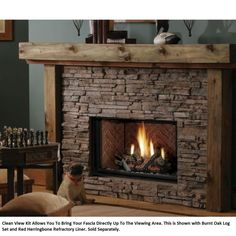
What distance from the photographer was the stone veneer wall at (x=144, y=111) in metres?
5.29

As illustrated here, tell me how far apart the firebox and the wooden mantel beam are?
1.61 ft

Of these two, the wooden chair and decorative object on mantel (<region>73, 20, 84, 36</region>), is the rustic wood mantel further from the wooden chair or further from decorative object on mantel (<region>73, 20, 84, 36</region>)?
the wooden chair

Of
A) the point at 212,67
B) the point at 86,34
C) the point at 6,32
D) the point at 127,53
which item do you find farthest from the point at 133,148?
the point at 6,32

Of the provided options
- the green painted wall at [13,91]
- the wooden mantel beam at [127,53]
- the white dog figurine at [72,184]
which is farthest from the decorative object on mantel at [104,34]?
the green painted wall at [13,91]

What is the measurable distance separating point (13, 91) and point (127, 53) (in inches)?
67.8

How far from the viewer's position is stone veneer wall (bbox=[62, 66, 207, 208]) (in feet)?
→ 17.3

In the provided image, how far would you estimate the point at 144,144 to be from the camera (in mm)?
5699

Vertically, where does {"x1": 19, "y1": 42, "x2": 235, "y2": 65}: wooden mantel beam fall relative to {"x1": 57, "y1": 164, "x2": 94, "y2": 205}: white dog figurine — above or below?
above

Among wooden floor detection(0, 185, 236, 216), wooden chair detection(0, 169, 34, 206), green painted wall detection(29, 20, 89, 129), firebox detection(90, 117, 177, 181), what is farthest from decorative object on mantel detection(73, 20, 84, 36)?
wooden chair detection(0, 169, 34, 206)

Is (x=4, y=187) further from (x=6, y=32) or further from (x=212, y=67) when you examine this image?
(x=6, y=32)

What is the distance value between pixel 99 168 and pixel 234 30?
4.97 feet

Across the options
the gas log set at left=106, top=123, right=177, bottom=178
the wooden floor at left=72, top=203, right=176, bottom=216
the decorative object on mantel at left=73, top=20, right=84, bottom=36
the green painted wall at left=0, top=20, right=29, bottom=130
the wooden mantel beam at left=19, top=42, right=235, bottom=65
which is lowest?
the wooden floor at left=72, top=203, right=176, bottom=216

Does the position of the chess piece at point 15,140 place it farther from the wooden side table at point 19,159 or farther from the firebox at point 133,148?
the firebox at point 133,148
